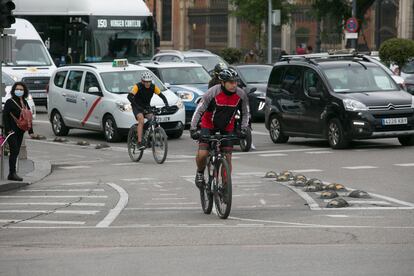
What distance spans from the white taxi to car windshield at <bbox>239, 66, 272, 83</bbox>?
6030 millimetres

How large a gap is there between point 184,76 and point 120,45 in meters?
8.03

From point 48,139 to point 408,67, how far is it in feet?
62.3

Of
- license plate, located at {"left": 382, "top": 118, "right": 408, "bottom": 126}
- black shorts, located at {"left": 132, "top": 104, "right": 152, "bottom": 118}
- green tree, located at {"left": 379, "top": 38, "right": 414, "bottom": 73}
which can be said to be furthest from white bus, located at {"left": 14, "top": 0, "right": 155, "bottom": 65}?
license plate, located at {"left": 382, "top": 118, "right": 408, "bottom": 126}

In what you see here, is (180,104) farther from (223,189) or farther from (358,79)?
(223,189)

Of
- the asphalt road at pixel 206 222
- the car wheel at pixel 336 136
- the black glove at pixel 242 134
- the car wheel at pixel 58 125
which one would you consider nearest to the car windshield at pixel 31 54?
the car wheel at pixel 58 125

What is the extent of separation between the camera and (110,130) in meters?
27.1

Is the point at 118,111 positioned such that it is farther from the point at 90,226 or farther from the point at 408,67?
the point at 408,67

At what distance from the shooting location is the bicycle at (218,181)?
43.8 ft

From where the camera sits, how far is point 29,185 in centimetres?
1869

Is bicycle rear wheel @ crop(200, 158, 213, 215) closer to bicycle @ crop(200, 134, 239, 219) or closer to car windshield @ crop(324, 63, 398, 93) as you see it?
bicycle @ crop(200, 134, 239, 219)

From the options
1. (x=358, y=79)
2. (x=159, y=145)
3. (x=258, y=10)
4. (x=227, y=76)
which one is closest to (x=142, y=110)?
(x=159, y=145)

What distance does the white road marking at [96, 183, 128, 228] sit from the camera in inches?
522

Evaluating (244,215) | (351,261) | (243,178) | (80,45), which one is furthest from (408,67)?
(351,261)

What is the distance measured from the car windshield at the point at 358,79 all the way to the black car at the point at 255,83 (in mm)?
7173
